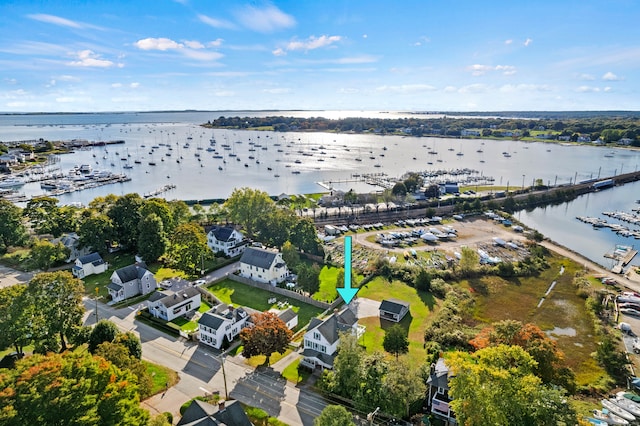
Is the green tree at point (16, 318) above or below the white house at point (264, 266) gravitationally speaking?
above

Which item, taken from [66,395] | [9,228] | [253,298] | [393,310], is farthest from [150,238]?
[66,395]

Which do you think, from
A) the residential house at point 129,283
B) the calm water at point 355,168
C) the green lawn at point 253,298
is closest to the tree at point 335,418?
the green lawn at point 253,298

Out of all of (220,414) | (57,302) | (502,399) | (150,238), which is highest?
(502,399)

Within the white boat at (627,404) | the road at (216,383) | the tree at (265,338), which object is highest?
the tree at (265,338)

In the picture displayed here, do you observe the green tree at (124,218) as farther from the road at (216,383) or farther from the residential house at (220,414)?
the residential house at (220,414)

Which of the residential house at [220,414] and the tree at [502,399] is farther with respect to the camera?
the residential house at [220,414]

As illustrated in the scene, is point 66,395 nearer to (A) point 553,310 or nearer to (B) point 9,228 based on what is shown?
(A) point 553,310

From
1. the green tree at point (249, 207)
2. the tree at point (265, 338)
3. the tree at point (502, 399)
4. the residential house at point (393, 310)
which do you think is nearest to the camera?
the tree at point (502, 399)
